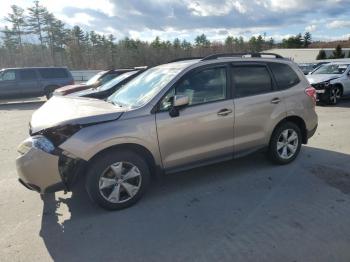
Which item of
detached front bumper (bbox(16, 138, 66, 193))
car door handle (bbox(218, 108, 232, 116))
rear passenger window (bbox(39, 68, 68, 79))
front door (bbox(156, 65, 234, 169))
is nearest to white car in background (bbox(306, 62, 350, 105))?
front door (bbox(156, 65, 234, 169))

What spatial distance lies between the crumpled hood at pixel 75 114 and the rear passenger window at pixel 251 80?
6.01ft

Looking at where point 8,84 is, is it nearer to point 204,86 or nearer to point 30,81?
point 30,81

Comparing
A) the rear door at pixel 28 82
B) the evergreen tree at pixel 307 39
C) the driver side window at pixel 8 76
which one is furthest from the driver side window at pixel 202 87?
the evergreen tree at pixel 307 39

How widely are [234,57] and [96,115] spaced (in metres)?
2.37

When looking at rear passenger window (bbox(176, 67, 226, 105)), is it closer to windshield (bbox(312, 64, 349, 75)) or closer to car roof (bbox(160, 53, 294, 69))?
car roof (bbox(160, 53, 294, 69))

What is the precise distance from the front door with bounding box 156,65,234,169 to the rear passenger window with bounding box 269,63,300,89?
1.07 m

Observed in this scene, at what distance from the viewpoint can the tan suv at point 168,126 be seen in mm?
3812

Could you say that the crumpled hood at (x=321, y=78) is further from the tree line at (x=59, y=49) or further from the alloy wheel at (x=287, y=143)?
the tree line at (x=59, y=49)

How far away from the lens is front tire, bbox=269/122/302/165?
17.6 feet

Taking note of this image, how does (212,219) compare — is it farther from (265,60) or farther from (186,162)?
(265,60)

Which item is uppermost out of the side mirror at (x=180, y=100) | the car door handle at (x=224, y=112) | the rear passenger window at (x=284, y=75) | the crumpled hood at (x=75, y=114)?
the rear passenger window at (x=284, y=75)

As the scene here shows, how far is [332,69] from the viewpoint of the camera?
1386 centimetres

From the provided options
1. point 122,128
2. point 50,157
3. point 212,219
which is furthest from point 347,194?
point 50,157

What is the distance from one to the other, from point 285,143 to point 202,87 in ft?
6.28
